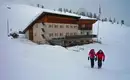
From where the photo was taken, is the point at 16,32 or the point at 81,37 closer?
the point at 16,32

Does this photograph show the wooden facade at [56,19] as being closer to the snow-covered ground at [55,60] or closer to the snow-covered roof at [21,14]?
the snow-covered roof at [21,14]

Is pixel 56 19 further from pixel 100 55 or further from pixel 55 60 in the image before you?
pixel 100 55

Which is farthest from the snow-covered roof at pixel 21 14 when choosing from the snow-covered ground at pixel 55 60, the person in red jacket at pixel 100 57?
the person in red jacket at pixel 100 57

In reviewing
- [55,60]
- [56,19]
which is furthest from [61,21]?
[55,60]

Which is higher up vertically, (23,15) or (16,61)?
(23,15)

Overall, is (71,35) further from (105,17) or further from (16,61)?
(16,61)

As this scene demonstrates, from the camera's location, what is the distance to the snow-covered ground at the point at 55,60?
1.64m

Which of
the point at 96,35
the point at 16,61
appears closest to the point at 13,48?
the point at 16,61

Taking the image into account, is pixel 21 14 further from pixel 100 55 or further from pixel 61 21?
pixel 100 55

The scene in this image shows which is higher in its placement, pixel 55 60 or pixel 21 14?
pixel 21 14

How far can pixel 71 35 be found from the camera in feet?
5.41

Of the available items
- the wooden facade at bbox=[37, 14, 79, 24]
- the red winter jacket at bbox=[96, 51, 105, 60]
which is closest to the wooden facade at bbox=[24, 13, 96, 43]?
the wooden facade at bbox=[37, 14, 79, 24]

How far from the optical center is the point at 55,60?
1664mm

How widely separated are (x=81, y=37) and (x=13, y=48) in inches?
25.3
